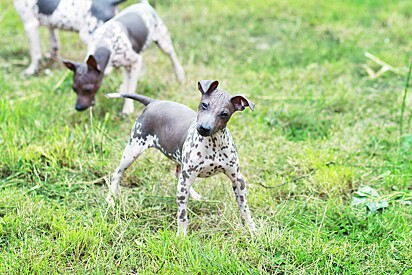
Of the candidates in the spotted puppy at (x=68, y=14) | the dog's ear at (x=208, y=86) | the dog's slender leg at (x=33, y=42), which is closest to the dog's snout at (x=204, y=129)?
the dog's ear at (x=208, y=86)

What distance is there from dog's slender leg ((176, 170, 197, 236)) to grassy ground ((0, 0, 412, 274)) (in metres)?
0.07

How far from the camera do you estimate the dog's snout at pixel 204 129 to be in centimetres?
284

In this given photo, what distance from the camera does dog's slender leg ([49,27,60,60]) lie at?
6082mm

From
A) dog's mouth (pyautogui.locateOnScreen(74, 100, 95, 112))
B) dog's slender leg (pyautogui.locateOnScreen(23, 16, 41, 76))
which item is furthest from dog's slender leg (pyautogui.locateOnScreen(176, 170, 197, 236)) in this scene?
dog's slender leg (pyautogui.locateOnScreen(23, 16, 41, 76))

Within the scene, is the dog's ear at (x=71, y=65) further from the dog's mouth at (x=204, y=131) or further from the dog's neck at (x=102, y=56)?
the dog's mouth at (x=204, y=131)

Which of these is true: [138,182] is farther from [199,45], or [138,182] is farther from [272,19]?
[272,19]

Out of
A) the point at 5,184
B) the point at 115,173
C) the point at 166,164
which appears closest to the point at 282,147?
the point at 166,164

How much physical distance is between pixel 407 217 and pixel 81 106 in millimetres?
2684

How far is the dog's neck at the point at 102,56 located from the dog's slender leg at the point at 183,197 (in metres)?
1.86

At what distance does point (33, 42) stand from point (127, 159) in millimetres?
2929

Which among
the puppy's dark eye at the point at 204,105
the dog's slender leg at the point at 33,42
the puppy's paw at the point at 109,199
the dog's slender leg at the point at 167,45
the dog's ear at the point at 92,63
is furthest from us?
the dog's slender leg at the point at 33,42

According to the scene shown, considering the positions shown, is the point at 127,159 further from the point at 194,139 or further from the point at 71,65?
the point at 71,65

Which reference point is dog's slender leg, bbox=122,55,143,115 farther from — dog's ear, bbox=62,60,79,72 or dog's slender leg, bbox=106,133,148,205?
dog's slender leg, bbox=106,133,148,205

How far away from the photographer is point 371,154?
4.39 metres
